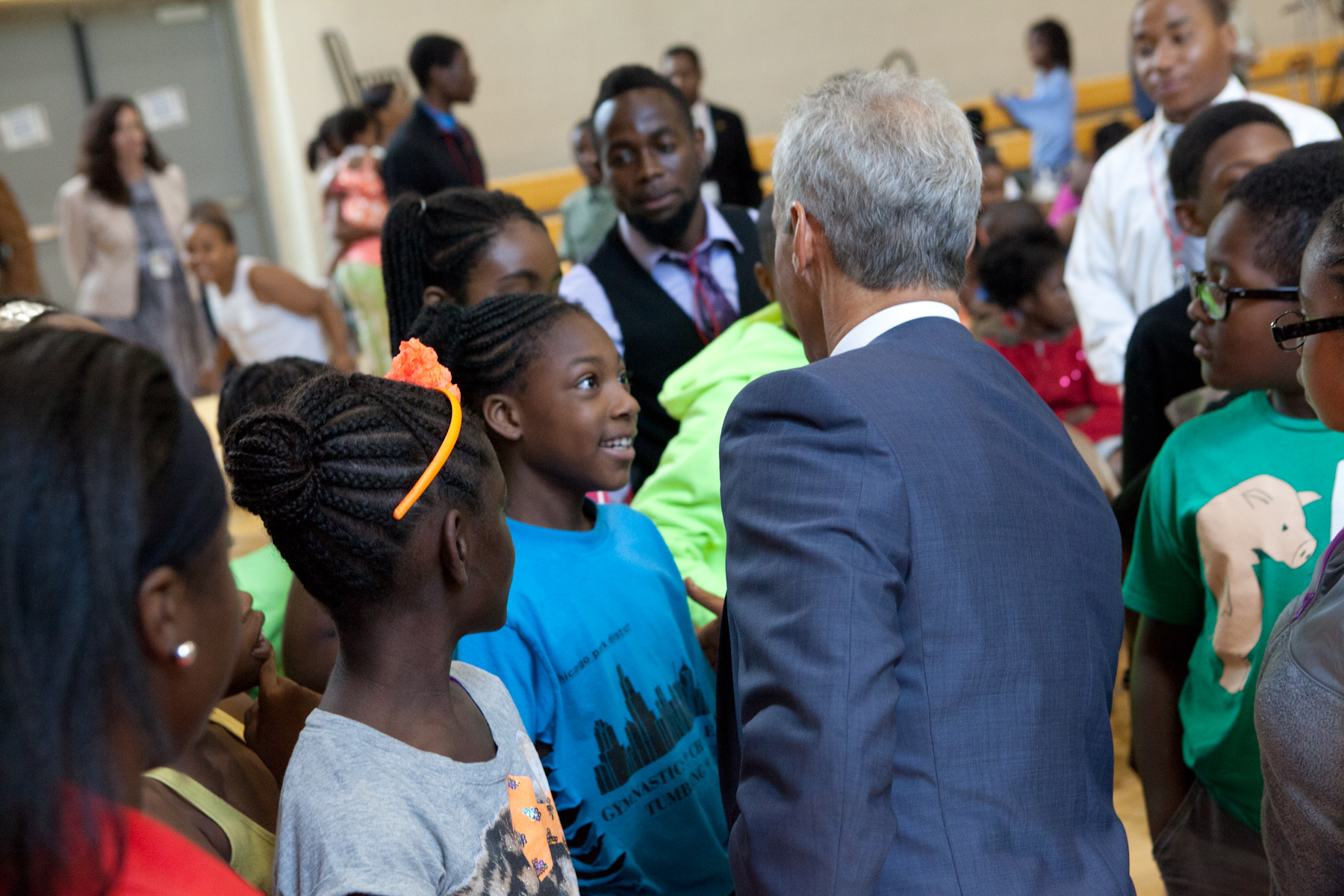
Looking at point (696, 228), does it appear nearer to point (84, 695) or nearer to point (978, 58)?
point (84, 695)

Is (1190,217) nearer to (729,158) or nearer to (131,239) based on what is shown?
(729,158)

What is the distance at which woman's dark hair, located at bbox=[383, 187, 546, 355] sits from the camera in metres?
2.11

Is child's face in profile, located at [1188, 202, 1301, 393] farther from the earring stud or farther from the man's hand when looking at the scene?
the earring stud

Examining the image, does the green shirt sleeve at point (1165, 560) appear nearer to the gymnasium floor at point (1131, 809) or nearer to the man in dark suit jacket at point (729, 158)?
the gymnasium floor at point (1131, 809)

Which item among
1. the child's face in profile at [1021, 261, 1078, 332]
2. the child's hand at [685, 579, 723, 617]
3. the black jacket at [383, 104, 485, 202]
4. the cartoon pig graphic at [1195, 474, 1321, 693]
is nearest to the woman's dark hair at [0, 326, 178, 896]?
the child's hand at [685, 579, 723, 617]

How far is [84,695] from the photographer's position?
641 millimetres

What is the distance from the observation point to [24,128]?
29.1ft

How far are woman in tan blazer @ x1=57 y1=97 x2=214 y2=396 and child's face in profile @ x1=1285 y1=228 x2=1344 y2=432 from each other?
19.3 feet

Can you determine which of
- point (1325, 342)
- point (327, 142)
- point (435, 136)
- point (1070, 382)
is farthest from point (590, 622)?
point (327, 142)

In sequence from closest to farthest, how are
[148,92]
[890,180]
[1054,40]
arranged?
[890,180] → [1054,40] → [148,92]

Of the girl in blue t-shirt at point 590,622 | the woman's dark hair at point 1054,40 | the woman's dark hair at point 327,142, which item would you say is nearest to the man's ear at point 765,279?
the girl in blue t-shirt at point 590,622

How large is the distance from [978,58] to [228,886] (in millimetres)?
11016

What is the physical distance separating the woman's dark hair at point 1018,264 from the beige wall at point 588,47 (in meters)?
6.17

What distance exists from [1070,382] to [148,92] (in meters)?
8.31
